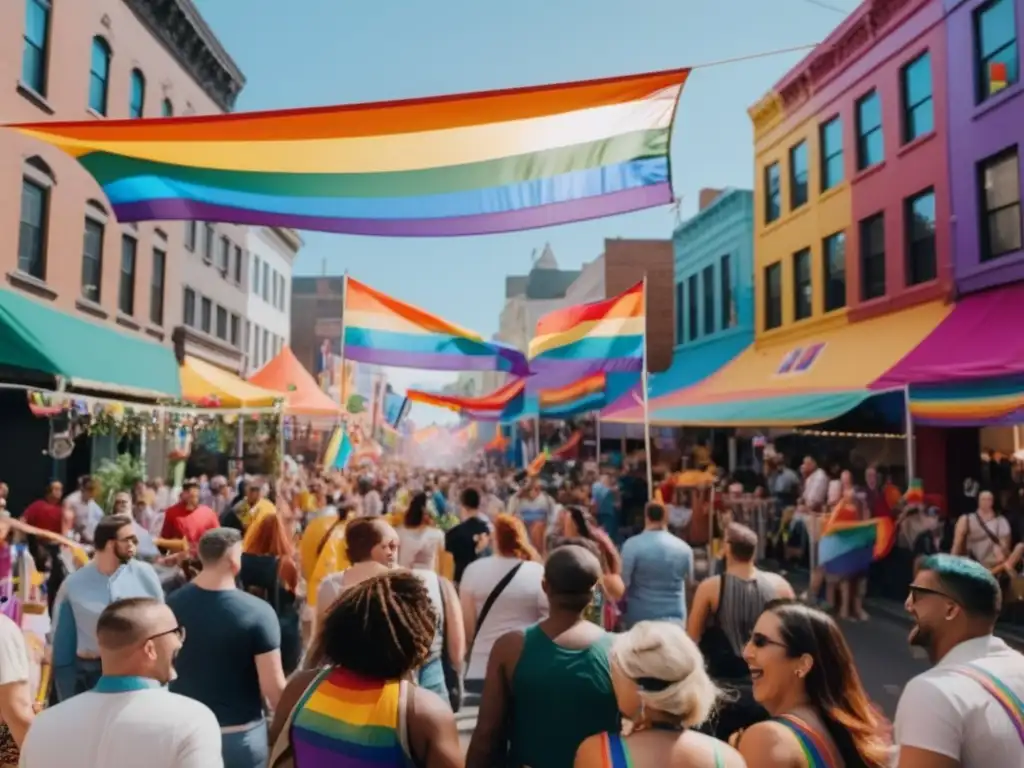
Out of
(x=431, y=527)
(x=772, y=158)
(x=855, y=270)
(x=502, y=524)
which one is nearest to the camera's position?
(x=502, y=524)

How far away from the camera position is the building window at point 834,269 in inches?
766

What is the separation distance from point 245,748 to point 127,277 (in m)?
19.7

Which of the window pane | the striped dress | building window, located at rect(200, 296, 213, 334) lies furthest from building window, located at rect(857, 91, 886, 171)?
building window, located at rect(200, 296, 213, 334)

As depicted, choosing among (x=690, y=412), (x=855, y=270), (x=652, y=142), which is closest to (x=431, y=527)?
(x=652, y=142)

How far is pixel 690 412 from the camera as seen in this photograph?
15938 mm

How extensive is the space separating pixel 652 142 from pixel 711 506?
8613mm

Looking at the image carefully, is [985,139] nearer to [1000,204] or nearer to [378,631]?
[1000,204]

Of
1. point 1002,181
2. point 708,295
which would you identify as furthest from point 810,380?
point 708,295

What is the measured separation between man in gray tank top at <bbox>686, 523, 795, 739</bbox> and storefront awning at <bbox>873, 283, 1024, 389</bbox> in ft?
24.0

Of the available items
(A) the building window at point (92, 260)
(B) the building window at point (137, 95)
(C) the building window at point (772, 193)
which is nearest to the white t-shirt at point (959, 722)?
(A) the building window at point (92, 260)

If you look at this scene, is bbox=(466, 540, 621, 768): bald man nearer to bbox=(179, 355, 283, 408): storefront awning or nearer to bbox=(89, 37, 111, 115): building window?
bbox=(179, 355, 283, 408): storefront awning

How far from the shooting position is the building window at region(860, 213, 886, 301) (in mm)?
18031

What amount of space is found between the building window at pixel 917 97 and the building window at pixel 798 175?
4090 mm

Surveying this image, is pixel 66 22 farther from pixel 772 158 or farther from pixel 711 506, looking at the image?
pixel 772 158
